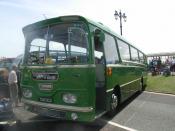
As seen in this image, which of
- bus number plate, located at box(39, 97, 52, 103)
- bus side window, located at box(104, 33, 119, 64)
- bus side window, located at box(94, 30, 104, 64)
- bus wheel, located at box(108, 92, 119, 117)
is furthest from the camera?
bus wheel, located at box(108, 92, 119, 117)

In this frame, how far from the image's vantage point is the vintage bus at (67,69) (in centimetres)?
720

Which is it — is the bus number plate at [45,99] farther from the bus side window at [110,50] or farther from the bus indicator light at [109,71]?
the bus side window at [110,50]

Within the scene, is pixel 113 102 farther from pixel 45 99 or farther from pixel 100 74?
pixel 45 99

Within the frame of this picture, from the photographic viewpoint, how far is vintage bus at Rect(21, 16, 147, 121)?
7.20 meters

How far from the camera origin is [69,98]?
730 centimetres

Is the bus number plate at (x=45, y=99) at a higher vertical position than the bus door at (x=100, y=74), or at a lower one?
lower

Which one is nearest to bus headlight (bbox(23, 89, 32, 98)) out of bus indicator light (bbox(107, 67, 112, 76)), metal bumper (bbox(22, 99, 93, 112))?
metal bumper (bbox(22, 99, 93, 112))

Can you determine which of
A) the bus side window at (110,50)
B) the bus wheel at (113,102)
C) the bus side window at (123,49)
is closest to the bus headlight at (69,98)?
the bus side window at (110,50)

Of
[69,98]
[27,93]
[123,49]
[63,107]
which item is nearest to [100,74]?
[69,98]

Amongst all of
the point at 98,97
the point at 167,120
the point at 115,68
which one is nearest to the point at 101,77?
the point at 98,97

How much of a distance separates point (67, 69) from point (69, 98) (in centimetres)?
73

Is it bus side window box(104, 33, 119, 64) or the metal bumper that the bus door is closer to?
bus side window box(104, 33, 119, 64)

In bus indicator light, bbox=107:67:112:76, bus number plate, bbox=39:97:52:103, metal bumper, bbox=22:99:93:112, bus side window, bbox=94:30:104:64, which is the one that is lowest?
metal bumper, bbox=22:99:93:112

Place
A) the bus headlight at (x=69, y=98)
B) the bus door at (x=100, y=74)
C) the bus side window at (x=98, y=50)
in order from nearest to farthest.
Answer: the bus headlight at (x=69, y=98), the bus side window at (x=98, y=50), the bus door at (x=100, y=74)
